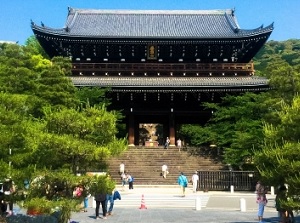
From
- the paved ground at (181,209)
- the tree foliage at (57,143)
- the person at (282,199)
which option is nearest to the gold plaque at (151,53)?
the paved ground at (181,209)

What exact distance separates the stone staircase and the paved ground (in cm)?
374

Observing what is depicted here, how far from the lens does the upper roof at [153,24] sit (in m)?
48.3

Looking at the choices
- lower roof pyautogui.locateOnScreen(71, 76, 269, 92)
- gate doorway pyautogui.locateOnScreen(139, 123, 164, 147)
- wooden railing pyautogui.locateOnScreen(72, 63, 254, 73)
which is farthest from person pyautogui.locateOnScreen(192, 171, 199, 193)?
gate doorway pyautogui.locateOnScreen(139, 123, 164, 147)

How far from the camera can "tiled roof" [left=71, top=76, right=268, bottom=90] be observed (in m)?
41.3

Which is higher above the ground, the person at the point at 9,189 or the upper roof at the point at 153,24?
the upper roof at the point at 153,24

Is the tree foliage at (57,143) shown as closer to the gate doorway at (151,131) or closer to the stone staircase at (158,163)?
the stone staircase at (158,163)

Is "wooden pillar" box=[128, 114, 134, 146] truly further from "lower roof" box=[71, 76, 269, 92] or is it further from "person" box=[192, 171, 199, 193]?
"person" box=[192, 171, 199, 193]

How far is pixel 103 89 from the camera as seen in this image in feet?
133

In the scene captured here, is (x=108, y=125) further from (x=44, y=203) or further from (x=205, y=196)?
(x=205, y=196)

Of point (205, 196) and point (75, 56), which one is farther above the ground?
point (75, 56)

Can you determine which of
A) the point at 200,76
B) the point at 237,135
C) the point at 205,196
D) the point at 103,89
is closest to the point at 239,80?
the point at 200,76

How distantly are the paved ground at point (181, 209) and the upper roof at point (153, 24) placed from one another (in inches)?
776

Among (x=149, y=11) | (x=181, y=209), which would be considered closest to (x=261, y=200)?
(x=181, y=209)

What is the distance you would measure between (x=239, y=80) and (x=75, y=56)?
55.1 ft
